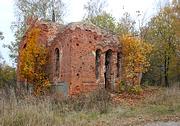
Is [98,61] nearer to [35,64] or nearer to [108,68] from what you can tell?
[108,68]

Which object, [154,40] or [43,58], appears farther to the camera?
[154,40]

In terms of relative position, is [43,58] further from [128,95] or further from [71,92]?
[128,95]

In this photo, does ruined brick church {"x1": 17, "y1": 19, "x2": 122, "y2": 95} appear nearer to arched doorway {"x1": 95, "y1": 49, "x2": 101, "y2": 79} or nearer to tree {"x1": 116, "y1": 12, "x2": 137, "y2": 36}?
arched doorway {"x1": 95, "y1": 49, "x2": 101, "y2": 79}

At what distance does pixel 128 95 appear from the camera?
3228 cm

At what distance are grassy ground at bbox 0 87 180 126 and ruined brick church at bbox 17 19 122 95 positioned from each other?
2509 millimetres

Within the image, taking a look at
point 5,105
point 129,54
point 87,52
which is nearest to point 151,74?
point 129,54

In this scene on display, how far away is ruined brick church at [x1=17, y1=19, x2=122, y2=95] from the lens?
99.5ft

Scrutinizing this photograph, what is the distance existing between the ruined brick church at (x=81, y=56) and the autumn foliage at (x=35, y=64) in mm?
579

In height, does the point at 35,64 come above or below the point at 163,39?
below

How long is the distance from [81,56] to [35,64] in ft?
13.3

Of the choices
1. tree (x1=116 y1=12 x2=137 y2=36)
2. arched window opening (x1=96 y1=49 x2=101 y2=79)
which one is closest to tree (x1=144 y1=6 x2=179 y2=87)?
tree (x1=116 y1=12 x2=137 y2=36)

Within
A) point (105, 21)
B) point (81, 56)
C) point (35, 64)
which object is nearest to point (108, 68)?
point (81, 56)

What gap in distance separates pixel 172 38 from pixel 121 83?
15848 mm

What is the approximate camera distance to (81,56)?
3067cm
